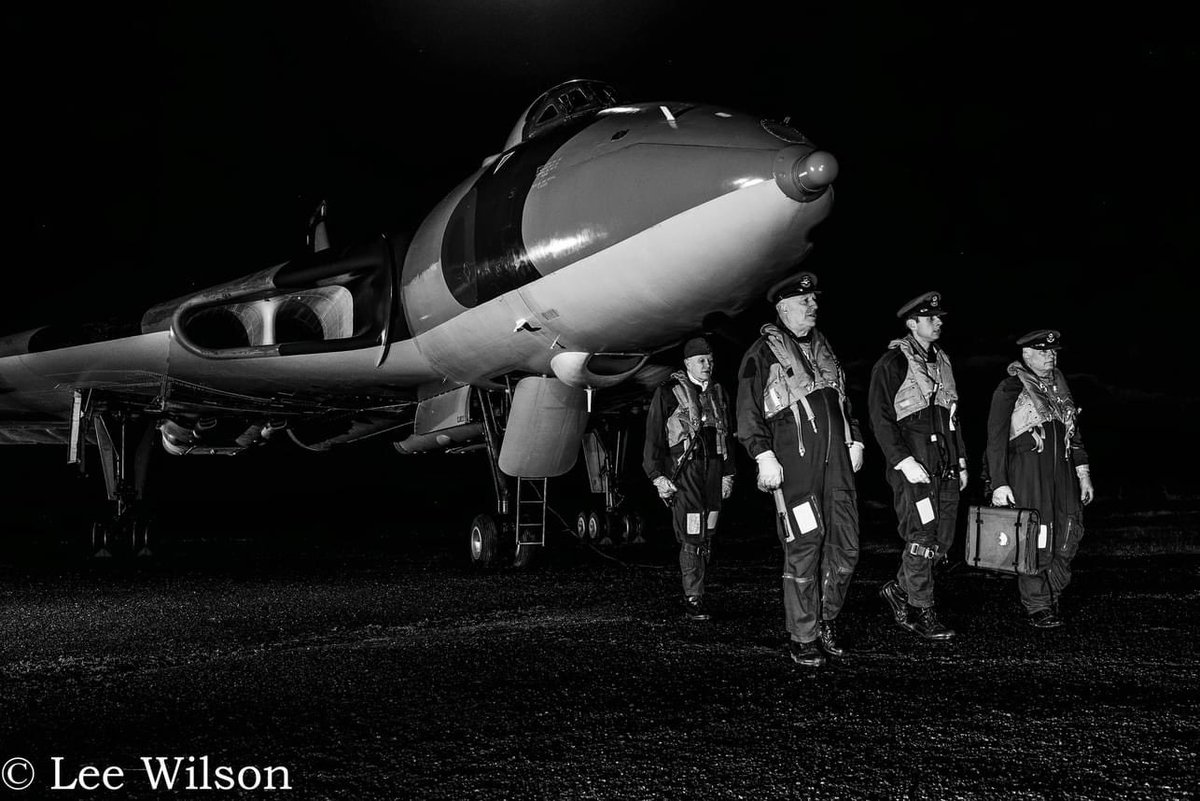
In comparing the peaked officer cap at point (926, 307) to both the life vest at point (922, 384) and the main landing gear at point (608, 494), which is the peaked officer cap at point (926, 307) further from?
the main landing gear at point (608, 494)

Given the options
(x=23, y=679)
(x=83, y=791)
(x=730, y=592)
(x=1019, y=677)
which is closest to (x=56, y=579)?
(x=23, y=679)

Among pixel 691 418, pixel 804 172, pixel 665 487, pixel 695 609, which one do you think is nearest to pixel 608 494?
pixel 691 418

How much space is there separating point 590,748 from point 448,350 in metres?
5.39

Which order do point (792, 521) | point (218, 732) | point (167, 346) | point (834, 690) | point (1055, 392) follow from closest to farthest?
1. point (218, 732)
2. point (834, 690)
3. point (792, 521)
4. point (1055, 392)
5. point (167, 346)

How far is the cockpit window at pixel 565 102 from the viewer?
775 cm

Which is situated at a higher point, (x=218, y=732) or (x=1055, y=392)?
(x=1055, y=392)

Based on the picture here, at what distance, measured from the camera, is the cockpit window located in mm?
7750

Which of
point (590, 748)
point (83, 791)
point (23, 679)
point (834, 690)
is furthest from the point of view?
point (23, 679)

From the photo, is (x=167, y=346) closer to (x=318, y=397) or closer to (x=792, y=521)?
(x=318, y=397)

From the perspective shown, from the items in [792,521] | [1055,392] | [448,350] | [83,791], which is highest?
[448,350]

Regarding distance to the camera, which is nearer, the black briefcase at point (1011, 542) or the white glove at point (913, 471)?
the white glove at point (913, 471)

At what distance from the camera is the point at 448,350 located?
8.14 meters

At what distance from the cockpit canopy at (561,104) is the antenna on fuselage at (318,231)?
16.8 ft

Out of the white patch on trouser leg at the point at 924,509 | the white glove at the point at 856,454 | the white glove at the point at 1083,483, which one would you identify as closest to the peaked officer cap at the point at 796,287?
the white glove at the point at 856,454
